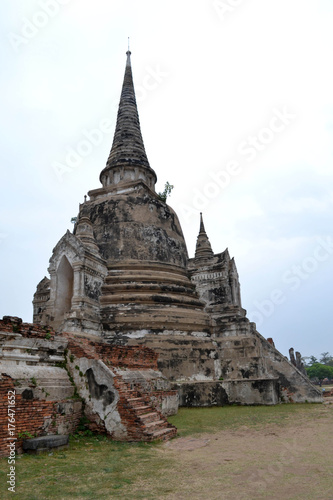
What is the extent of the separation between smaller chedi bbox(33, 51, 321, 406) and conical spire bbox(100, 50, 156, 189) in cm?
160

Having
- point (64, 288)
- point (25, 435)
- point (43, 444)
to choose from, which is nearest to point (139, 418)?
point (43, 444)

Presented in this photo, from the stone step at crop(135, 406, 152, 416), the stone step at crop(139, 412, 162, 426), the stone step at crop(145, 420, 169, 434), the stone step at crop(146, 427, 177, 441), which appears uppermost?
the stone step at crop(135, 406, 152, 416)

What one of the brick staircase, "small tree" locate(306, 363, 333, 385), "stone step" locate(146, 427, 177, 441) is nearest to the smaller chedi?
the brick staircase

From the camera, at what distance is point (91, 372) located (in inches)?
313

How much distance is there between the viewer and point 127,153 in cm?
2239

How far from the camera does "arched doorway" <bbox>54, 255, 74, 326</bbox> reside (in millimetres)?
15359

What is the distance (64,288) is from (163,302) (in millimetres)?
4135

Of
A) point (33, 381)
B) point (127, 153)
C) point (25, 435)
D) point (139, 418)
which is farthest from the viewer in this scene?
point (127, 153)

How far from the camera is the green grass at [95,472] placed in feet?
14.6

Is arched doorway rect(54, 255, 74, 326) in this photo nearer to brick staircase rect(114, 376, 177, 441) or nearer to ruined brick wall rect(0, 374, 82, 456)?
brick staircase rect(114, 376, 177, 441)

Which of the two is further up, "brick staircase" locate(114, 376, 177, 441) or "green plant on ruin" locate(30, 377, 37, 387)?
"green plant on ruin" locate(30, 377, 37, 387)

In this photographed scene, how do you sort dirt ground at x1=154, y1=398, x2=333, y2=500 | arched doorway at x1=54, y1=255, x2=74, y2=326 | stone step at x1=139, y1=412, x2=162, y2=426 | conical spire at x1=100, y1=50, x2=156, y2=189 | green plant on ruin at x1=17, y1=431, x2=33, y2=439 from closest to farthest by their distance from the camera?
dirt ground at x1=154, y1=398, x2=333, y2=500
green plant on ruin at x1=17, y1=431, x2=33, y2=439
stone step at x1=139, y1=412, x2=162, y2=426
arched doorway at x1=54, y1=255, x2=74, y2=326
conical spire at x1=100, y1=50, x2=156, y2=189

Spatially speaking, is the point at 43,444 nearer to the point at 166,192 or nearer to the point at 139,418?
the point at 139,418

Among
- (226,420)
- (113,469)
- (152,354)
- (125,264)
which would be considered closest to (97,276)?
(125,264)
